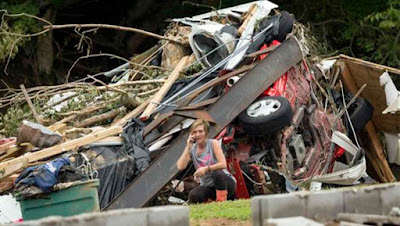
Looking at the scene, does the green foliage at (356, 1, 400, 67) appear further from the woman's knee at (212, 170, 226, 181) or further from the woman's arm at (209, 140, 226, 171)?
the woman's knee at (212, 170, 226, 181)

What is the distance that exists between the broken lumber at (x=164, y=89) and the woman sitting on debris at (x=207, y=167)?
3302 mm

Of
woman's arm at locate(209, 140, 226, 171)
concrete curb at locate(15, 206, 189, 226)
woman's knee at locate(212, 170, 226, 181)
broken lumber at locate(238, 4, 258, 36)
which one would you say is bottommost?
woman's knee at locate(212, 170, 226, 181)

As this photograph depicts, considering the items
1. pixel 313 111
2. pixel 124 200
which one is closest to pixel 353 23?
pixel 313 111

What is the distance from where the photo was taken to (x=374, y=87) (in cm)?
Answer: 1831

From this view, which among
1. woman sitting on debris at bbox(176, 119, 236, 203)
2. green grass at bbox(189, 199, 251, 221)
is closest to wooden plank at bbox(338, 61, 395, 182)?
woman sitting on debris at bbox(176, 119, 236, 203)

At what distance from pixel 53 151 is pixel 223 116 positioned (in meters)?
2.62

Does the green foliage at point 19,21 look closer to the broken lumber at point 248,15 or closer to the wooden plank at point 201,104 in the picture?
the broken lumber at point 248,15

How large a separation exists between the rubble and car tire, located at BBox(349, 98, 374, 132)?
0.7 inches

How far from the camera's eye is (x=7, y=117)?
57.9ft

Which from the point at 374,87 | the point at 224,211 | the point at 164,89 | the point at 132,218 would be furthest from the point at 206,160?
A: the point at 374,87

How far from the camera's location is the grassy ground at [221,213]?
32.7 feet

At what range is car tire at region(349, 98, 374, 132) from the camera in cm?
1827

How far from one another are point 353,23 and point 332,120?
8.51 m

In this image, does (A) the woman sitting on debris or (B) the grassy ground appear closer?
(B) the grassy ground
